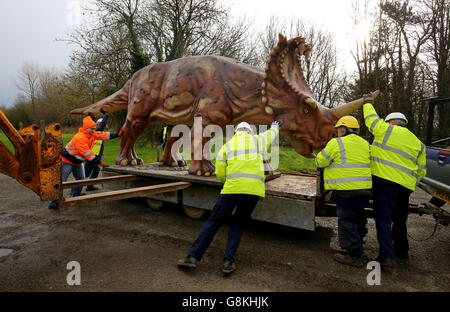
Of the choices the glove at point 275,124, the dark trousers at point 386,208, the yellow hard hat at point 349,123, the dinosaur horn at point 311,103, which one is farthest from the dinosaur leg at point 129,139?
the dark trousers at point 386,208

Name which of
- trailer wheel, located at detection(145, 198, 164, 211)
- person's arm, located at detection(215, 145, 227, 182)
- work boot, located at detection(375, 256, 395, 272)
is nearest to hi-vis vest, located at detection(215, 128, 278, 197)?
person's arm, located at detection(215, 145, 227, 182)

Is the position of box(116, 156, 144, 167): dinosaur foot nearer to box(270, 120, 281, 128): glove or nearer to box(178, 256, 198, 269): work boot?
box(270, 120, 281, 128): glove

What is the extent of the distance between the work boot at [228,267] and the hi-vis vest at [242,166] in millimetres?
743

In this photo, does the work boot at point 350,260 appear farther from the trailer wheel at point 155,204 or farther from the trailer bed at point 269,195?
the trailer wheel at point 155,204

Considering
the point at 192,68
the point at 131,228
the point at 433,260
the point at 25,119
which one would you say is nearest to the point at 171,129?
the point at 192,68

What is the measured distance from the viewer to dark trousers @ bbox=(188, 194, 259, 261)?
3203mm

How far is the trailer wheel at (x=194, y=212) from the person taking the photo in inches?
194

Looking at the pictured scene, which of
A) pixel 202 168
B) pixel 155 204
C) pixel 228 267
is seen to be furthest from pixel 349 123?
pixel 155 204

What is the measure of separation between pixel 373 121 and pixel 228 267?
2.43 metres

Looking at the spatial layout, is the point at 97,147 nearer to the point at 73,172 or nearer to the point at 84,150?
the point at 73,172

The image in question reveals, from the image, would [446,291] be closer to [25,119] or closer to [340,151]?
[340,151]
